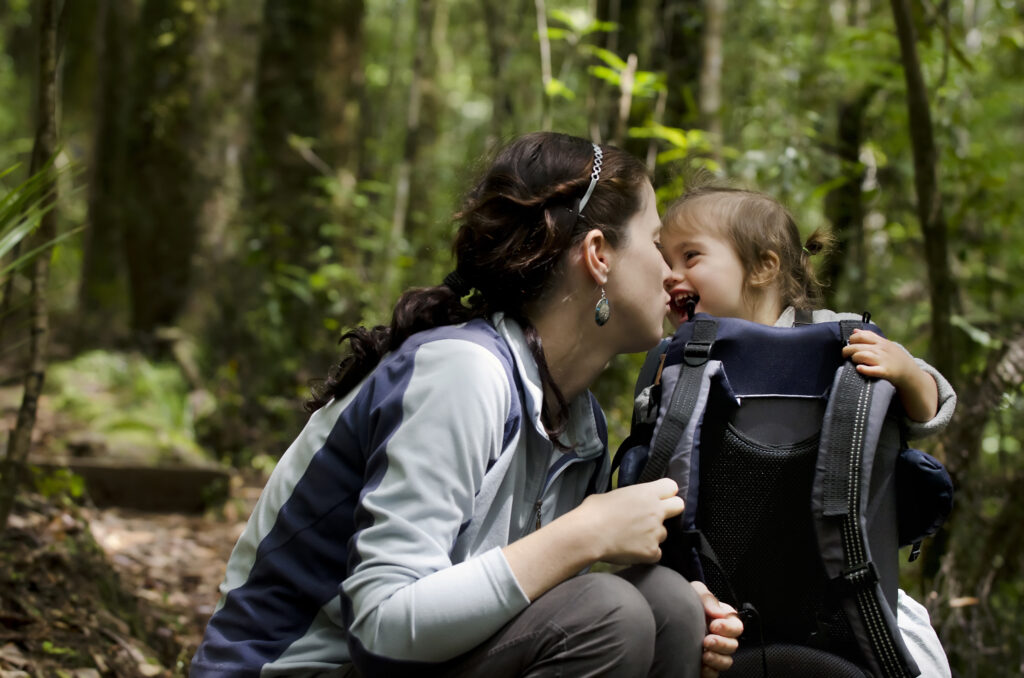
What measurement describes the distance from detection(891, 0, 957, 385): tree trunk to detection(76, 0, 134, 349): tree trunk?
5892mm

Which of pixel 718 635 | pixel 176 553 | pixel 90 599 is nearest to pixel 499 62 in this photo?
pixel 176 553

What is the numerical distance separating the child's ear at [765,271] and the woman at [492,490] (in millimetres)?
495

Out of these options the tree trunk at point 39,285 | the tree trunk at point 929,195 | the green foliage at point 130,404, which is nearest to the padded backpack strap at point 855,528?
the tree trunk at point 929,195

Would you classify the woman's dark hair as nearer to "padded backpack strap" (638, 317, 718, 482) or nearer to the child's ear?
"padded backpack strap" (638, 317, 718, 482)

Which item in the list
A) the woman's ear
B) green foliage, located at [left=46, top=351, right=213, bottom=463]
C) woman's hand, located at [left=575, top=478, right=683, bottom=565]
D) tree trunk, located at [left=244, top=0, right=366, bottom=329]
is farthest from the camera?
tree trunk, located at [left=244, top=0, right=366, bottom=329]

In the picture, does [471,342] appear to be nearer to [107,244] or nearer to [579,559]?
[579,559]

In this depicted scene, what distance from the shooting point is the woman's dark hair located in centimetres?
210

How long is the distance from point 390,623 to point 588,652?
1.18ft

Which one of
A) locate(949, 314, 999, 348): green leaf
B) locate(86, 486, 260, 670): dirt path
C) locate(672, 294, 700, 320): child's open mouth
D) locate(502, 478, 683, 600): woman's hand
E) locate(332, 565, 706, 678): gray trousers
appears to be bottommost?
locate(86, 486, 260, 670): dirt path

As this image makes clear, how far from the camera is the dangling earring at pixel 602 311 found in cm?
217

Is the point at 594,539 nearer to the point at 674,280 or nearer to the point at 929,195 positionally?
the point at 674,280

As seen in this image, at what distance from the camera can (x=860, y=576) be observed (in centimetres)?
201

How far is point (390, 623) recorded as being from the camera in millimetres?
1706

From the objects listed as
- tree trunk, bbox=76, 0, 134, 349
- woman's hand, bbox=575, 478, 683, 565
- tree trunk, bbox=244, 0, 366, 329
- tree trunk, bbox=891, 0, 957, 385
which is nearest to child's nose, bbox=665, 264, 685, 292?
woman's hand, bbox=575, 478, 683, 565
